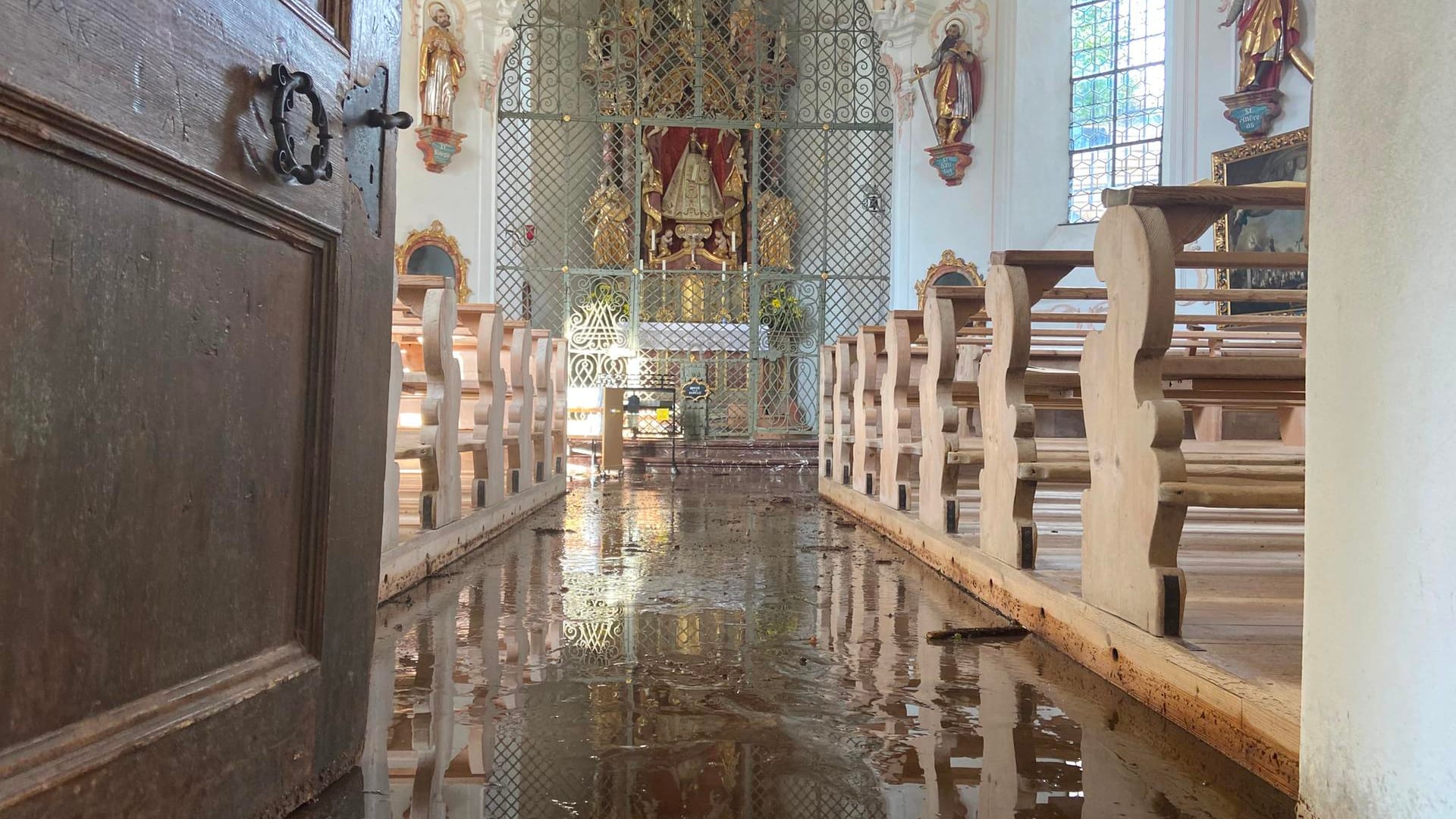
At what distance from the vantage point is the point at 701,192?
1334 cm

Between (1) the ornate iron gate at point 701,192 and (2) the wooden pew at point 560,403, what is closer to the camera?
(2) the wooden pew at point 560,403

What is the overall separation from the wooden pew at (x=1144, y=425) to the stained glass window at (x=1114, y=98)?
Answer: 29.5ft

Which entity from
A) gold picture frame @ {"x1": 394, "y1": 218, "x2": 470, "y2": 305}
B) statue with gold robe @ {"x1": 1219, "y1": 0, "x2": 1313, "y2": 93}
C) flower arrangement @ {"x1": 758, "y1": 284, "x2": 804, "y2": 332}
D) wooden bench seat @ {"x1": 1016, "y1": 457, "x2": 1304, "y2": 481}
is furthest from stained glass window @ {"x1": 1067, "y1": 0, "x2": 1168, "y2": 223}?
wooden bench seat @ {"x1": 1016, "y1": 457, "x2": 1304, "y2": 481}

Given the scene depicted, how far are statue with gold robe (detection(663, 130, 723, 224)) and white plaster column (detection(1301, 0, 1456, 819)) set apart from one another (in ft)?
40.4

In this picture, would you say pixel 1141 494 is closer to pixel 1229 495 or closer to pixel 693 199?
pixel 1229 495

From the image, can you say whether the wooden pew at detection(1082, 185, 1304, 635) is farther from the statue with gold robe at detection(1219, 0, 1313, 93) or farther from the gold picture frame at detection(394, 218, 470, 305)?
the gold picture frame at detection(394, 218, 470, 305)

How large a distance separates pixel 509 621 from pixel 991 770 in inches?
49.5

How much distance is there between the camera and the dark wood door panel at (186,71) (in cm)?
86

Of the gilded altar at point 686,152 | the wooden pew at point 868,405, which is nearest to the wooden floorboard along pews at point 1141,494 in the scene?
the wooden pew at point 868,405

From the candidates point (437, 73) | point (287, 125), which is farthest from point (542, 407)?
point (437, 73)

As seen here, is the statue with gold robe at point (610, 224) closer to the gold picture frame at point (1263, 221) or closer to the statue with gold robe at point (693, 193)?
the statue with gold robe at point (693, 193)

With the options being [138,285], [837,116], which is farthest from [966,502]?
[837,116]

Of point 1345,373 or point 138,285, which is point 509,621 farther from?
point 1345,373

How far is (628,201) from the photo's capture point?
12883 mm
